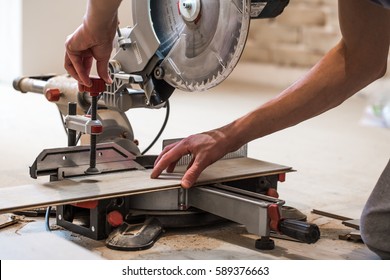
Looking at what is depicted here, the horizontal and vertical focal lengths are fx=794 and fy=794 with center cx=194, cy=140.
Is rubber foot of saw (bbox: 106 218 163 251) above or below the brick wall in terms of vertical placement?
below

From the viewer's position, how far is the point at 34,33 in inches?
220

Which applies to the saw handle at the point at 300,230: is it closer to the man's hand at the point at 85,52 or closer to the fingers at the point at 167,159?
the fingers at the point at 167,159

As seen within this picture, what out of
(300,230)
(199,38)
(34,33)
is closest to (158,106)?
(199,38)

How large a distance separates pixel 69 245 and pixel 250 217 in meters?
0.49

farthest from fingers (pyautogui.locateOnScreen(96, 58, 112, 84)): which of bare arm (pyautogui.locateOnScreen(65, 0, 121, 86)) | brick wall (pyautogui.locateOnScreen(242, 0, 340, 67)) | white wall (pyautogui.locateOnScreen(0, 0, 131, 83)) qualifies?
brick wall (pyautogui.locateOnScreen(242, 0, 340, 67))

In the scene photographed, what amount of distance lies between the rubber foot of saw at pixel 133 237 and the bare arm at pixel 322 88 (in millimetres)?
154

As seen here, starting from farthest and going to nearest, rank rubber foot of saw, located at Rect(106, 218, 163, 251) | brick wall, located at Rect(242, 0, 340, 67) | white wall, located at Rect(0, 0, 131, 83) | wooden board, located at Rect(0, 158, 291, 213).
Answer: brick wall, located at Rect(242, 0, 340, 67) → white wall, located at Rect(0, 0, 131, 83) → rubber foot of saw, located at Rect(106, 218, 163, 251) → wooden board, located at Rect(0, 158, 291, 213)

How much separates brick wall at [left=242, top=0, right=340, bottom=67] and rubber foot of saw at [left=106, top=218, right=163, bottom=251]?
4.27 meters

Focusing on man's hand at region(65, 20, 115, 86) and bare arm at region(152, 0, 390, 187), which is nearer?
bare arm at region(152, 0, 390, 187)

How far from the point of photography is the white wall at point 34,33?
218 inches

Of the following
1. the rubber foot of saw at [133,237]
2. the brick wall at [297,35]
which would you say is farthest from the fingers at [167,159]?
the brick wall at [297,35]

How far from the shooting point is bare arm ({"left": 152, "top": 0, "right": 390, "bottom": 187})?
2.02 meters

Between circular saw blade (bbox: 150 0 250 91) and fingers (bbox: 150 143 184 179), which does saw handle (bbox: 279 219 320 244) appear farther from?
circular saw blade (bbox: 150 0 250 91)
